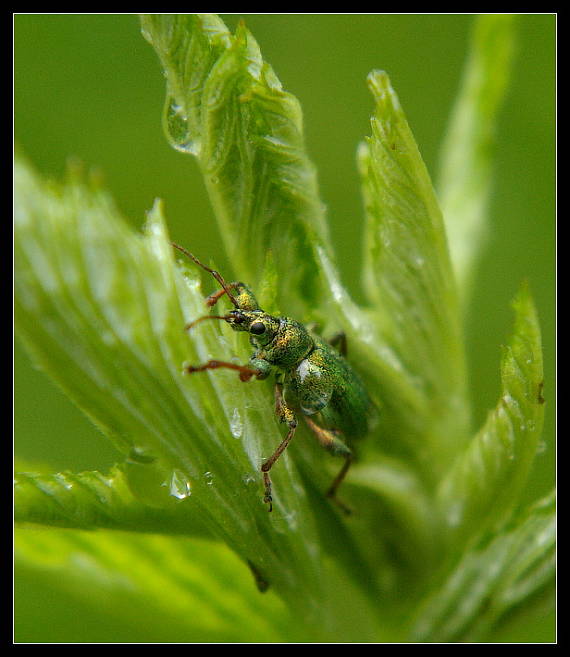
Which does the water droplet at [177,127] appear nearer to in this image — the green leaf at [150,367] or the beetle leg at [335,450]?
the green leaf at [150,367]

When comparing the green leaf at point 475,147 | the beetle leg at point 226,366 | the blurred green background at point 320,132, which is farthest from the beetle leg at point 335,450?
the blurred green background at point 320,132

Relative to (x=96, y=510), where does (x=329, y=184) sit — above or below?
above

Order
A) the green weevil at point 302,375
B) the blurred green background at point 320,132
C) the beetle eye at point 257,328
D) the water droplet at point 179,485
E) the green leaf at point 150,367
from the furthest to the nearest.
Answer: the blurred green background at point 320,132, the beetle eye at point 257,328, the green weevil at point 302,375, the water droplet at point 179,485, the green leaf at point 150,367

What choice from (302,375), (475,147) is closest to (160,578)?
(302,375)

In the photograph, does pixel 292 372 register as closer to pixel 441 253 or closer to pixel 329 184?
pixel 441 253

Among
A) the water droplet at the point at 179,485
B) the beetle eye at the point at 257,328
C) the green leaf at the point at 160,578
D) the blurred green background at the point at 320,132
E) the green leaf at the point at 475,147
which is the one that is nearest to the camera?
the water droplet at the point at 179,485

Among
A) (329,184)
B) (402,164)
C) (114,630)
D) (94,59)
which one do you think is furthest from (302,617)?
(94,59)

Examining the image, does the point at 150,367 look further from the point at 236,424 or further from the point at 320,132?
the point at 320,132
